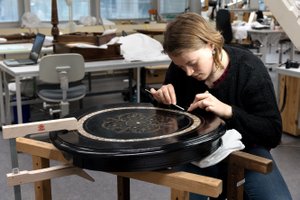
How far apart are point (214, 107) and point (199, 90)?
0.91 feet

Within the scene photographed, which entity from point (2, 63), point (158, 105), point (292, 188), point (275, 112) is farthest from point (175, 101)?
point (2, 63)

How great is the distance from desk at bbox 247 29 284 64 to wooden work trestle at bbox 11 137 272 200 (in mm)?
4982

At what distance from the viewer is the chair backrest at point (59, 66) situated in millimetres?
2908

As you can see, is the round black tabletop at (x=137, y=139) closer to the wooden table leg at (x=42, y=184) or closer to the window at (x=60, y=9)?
the wooden table leg at (x=42, y=184)

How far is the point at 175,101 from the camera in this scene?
4.55ft

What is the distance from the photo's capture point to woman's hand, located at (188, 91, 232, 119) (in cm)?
120

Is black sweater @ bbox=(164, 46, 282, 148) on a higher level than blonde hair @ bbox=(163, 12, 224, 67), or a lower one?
lower

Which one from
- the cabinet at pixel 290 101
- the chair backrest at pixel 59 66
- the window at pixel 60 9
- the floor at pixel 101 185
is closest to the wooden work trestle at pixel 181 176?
the floor at pixel 101 185

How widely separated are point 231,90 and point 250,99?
0.25ft

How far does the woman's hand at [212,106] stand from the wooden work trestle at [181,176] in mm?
130

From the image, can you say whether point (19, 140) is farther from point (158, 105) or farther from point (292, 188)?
point (292, 188)

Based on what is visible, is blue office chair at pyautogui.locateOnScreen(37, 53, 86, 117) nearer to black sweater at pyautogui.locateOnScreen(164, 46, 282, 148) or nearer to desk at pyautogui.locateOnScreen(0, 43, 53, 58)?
desk at pyautogui.locateOnScreen(0, 43, 53, 58)

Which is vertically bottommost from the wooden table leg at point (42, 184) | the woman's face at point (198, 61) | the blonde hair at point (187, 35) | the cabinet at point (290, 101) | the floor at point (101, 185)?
the floor at point (101, 185)

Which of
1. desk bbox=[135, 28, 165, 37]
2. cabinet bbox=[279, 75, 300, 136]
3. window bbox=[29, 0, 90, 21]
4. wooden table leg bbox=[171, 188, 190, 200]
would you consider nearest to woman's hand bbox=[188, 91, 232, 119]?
wooden table leg bbox=[171, 188, 190, 200]
